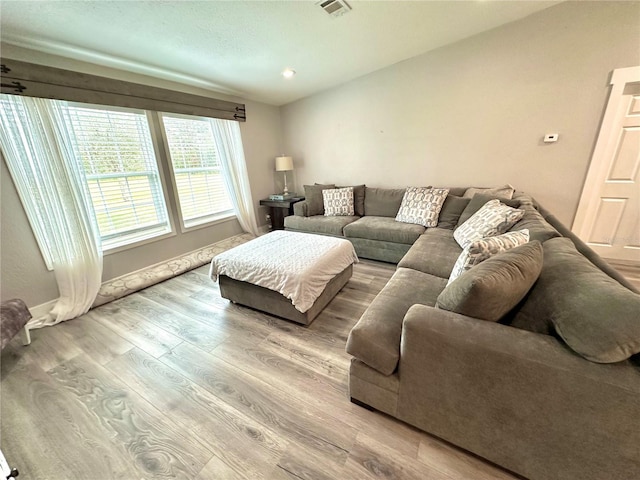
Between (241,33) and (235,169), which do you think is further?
(235,169)

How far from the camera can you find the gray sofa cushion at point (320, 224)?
3368 millimetres

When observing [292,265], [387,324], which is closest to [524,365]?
[387,324]

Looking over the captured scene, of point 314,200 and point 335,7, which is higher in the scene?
point 335,7

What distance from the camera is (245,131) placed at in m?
3.91

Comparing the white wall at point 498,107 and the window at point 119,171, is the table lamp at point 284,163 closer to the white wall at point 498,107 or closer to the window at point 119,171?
the white wall at point 498,107

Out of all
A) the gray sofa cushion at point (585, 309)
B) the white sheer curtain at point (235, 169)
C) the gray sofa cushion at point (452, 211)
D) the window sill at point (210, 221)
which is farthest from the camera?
the white sheer curtain at point (235, 169)

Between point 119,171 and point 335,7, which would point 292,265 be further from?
point 119,171

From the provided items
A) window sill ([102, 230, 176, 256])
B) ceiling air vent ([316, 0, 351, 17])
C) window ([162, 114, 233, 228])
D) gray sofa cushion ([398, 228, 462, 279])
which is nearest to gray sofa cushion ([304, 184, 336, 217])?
window ([162, 114, 233, 228])

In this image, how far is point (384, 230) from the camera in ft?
9.73

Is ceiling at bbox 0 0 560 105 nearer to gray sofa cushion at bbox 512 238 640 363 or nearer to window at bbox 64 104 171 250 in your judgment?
window at bbox 64 104 171 250

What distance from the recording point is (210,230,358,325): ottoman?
1869mm

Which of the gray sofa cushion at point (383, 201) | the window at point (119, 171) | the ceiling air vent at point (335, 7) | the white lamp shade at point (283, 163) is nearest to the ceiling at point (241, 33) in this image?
the ceiling air vent at point (335, 7)

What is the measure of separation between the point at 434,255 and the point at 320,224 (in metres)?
1.70

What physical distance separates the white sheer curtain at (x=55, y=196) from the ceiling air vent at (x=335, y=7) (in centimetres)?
242
